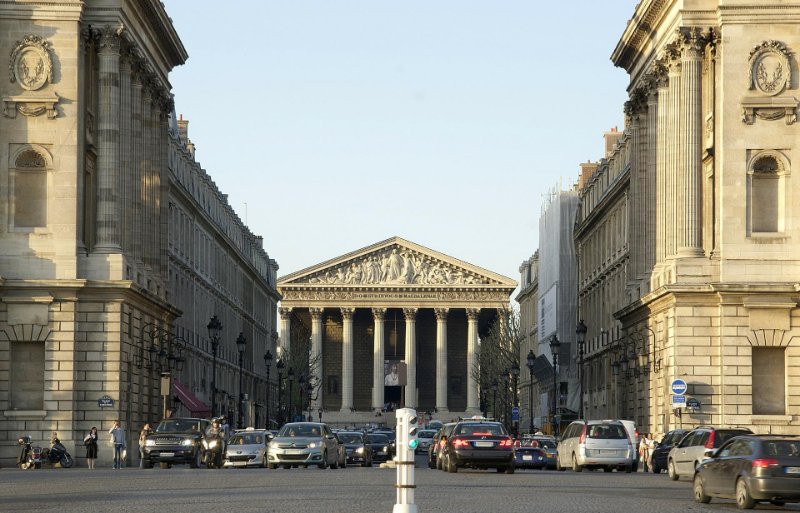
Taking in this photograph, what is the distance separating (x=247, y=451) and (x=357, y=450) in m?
8.73

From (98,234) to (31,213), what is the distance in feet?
10.4

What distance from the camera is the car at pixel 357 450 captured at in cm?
7131

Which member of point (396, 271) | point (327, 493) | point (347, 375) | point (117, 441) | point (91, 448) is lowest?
point (91, 448)

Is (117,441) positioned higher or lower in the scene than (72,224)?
lower

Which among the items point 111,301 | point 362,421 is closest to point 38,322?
point 111,301

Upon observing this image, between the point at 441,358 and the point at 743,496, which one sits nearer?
the point at 743,496

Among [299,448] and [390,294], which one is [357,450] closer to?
[299,448]

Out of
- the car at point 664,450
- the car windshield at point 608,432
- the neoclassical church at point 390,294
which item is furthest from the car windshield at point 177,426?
the neoclassical church at point 390,294

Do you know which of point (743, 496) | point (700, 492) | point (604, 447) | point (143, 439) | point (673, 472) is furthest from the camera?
point (143, 439)

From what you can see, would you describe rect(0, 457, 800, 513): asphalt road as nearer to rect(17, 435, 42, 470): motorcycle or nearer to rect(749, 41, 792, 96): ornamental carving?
rect(17, 435, 42, 470): motorcycle

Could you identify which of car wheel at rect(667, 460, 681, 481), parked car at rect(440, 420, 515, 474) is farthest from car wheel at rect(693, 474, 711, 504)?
parked car at rect(440, 420, 515, 474)

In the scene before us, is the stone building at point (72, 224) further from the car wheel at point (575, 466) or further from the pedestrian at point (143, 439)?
the car wheel at point (575, 466)

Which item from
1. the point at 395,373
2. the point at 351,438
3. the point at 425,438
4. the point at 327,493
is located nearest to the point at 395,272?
the point at 395,373

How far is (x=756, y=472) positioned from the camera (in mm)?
34375
